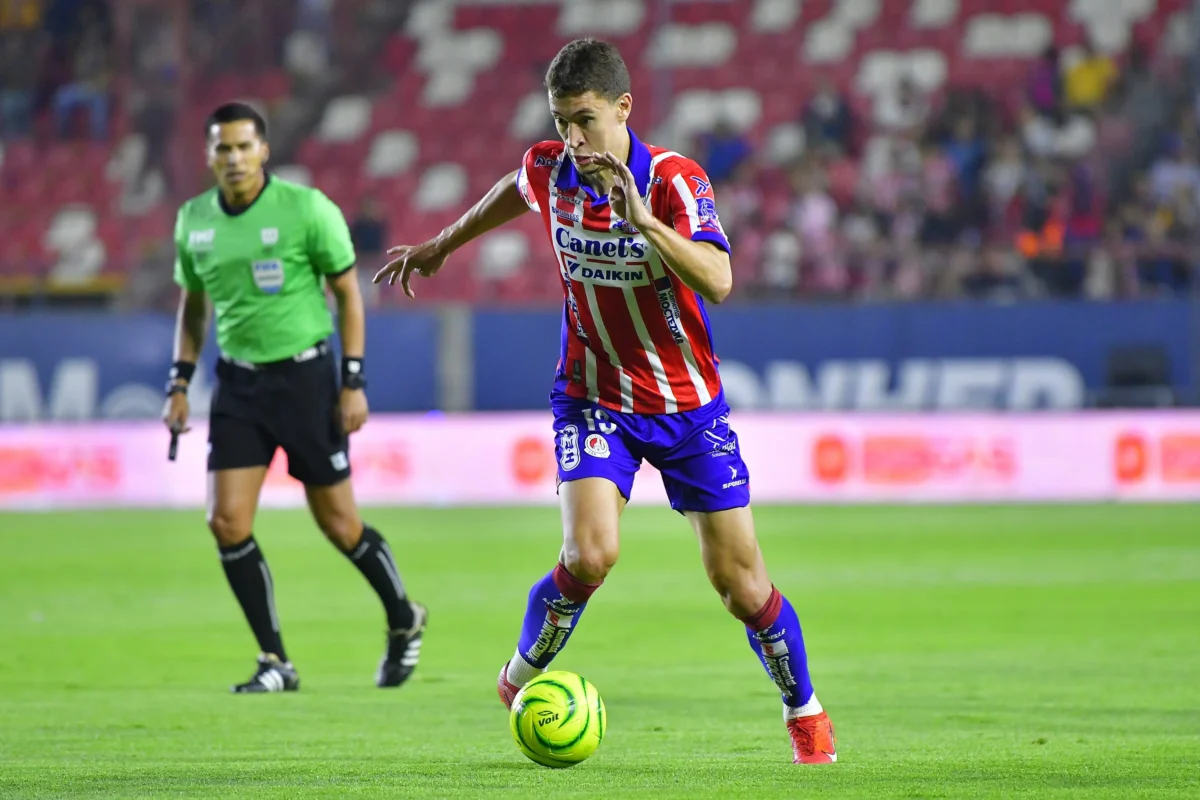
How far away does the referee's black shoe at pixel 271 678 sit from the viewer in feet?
25.3

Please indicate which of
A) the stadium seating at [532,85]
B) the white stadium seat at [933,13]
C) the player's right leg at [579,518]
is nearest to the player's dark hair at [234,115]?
the player's right leg at [579,518]

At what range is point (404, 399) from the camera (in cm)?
2069

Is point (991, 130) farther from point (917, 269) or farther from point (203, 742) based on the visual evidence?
point (203, 742)

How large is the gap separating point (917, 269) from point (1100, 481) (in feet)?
9.75

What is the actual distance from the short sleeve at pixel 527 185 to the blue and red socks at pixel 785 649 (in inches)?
56.1

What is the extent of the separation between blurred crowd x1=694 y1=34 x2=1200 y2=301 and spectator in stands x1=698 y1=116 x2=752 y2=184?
0.8 inches

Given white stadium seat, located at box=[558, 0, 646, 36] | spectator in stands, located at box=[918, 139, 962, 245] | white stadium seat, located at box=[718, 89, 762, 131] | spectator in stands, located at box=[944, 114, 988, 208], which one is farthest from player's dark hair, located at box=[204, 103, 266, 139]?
white stadium seat, located at box=[558, 0, 646, 36]

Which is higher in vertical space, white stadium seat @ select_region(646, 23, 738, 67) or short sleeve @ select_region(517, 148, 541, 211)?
white stadium seat @ select_region(646, 23, 738, 67)

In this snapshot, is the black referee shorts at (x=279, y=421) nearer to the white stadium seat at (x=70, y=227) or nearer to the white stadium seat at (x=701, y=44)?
the white stadium seat at (x=70, y=227)

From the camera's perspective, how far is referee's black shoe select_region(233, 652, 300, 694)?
7723mm

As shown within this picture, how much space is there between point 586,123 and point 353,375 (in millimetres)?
2786

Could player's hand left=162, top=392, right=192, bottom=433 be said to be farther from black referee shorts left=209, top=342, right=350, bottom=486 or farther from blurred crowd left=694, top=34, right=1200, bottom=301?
blurred crowd left=694, top=34, right=1200, bottom=301

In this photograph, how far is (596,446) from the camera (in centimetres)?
581

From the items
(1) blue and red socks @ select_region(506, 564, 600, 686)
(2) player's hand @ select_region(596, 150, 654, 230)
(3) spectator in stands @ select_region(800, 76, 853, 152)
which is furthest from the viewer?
(3) spectator in stands @ select_region(800, 76, 853, 152)
